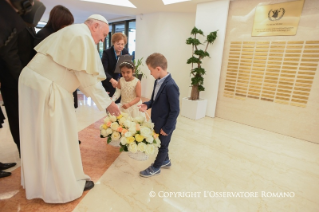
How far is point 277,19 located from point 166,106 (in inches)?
114

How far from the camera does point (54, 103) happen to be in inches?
52.9

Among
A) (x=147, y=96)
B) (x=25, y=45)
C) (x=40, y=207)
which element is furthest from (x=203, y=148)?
(x=147, y=96)

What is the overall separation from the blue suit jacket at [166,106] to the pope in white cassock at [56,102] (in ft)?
1.63

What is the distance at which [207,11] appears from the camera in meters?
3.97

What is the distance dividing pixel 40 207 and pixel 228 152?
7.44 feet

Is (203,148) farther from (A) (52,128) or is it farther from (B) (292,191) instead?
(A) (52,128)

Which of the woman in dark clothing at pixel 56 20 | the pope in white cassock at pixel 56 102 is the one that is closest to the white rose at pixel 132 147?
the pope in white cassock at pixel 56 102

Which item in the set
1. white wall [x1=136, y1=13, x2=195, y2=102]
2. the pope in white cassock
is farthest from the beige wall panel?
the pope in white cassock

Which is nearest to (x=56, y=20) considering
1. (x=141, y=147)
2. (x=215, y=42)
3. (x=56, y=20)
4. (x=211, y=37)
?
(x=56, y=20)

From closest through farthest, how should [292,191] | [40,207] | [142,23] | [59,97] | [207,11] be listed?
[59,97] → [40,207] → [292,191] → [207,11] → [142,23]

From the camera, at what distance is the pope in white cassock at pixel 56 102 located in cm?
131

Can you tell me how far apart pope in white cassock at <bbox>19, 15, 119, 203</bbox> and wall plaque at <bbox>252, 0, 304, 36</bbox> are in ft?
10.3

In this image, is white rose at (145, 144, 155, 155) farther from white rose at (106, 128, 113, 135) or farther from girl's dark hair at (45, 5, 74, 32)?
girl's dark hair at (45, 5, 74, 32)

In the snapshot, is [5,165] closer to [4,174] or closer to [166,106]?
[4,174]
